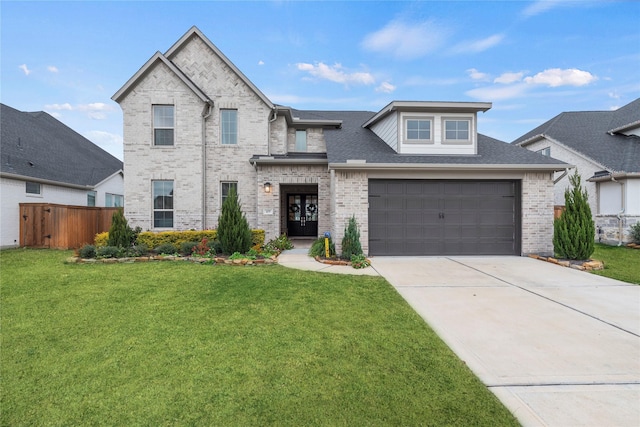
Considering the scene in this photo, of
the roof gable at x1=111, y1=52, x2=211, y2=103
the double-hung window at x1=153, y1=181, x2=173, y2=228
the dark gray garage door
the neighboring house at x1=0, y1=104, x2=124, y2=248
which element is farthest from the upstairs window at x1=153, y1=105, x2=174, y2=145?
the dark gray garage door

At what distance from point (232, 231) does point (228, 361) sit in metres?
6.18

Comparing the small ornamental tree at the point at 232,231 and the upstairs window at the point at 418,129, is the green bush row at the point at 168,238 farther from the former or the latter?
the upstairs window at the point at 418,129

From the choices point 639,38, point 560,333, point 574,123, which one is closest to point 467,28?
point 639,38

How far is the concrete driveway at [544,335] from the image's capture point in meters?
2.50

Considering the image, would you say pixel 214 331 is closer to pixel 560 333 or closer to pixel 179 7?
pixel 560 333

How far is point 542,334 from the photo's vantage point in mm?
3805

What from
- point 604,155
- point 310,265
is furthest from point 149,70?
point 604,155

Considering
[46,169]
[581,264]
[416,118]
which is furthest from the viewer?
[46,169]

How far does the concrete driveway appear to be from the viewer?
2.50 metres

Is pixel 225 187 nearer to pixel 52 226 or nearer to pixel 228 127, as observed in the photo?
pixel 228 127

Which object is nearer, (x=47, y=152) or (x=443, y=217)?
(x=443, y=217)

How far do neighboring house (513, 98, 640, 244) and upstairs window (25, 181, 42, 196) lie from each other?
26310 millimetres

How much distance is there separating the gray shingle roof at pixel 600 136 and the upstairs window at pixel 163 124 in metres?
20.3

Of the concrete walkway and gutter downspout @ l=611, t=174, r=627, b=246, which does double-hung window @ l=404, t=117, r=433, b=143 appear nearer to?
the concrete walkway
